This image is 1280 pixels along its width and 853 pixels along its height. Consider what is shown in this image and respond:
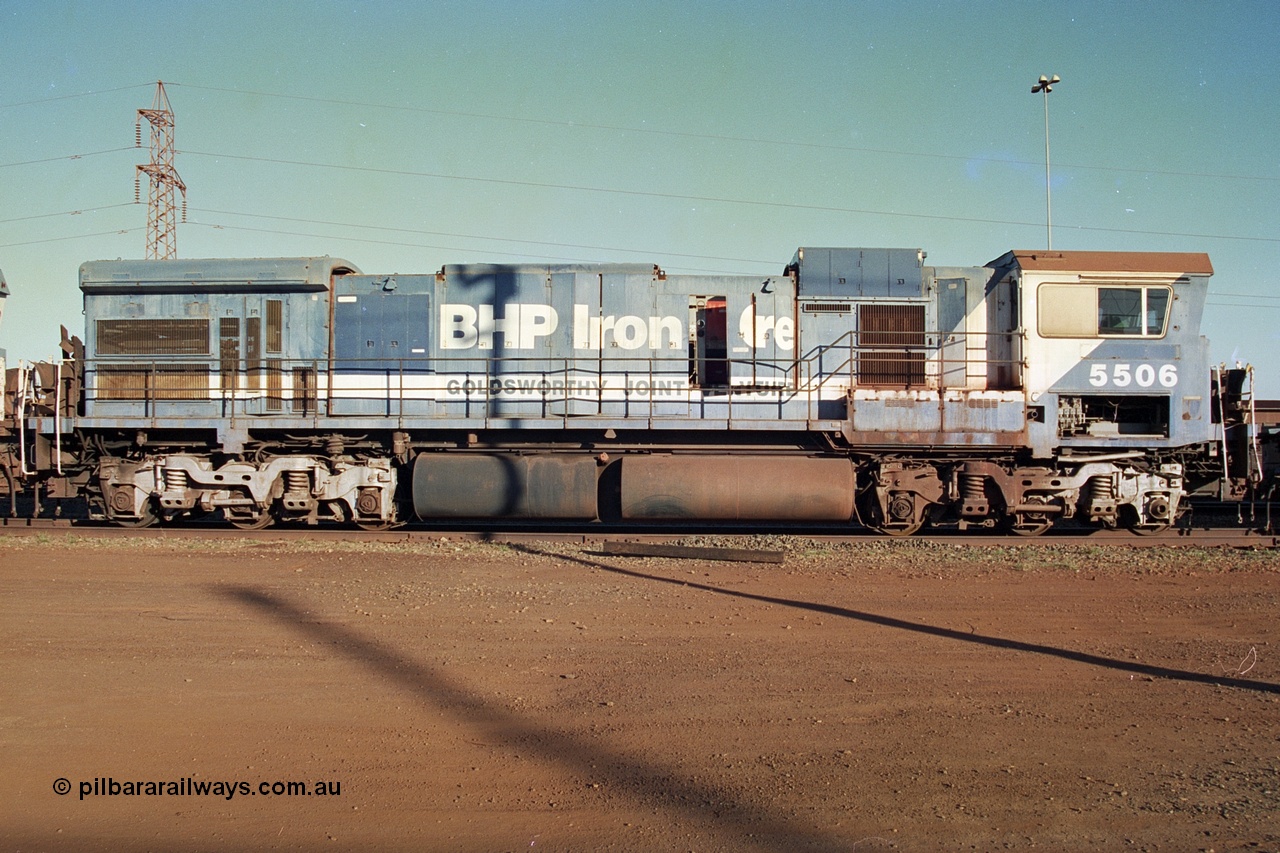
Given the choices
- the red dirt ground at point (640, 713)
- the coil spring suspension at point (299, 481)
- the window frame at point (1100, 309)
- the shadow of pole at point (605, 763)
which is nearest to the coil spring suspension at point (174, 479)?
the coil spring suspension at point (299, 481)

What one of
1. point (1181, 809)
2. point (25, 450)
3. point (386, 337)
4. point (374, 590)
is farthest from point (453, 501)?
point (1181, 809)

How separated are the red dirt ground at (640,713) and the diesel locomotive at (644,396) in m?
3.40

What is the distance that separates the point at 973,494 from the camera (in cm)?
1245

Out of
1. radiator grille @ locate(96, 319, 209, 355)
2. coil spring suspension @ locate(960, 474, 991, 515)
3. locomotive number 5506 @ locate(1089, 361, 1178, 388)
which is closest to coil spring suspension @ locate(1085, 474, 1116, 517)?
locomotive number 5506 @ locate(1089, 361, 1178, 388)

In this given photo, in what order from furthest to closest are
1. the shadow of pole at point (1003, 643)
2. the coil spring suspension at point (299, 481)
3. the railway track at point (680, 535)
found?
the coil spring suspension at point (299, 481)
the railway track at point (680, 535)
the shadow of pole at point (1003, 643)

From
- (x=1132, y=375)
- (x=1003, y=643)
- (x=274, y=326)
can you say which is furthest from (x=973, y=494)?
(x=274, y=326)

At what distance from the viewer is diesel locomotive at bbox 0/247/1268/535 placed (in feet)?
40.6

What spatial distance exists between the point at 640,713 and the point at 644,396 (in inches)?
320

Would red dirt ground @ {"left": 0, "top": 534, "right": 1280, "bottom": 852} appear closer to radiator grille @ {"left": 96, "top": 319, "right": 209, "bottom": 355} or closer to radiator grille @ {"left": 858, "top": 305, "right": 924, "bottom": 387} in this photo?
radiator grille @ {"left": 858, "top": 305, "right": 924, "bottom": 387}

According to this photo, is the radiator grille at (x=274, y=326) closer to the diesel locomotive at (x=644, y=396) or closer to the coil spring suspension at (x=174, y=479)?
the diesel locomotive at (x=644, y=396)

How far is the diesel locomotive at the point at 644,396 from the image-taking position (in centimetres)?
1237

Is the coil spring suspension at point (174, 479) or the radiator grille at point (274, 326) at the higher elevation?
the radiator grille at point (274, 326)

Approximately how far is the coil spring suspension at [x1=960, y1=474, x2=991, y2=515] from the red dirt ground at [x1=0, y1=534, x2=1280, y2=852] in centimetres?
316

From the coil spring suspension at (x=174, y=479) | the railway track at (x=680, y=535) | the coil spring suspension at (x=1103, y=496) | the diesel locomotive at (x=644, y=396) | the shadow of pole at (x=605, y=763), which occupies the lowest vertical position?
the shadow of pole at (x=605, y=763)
